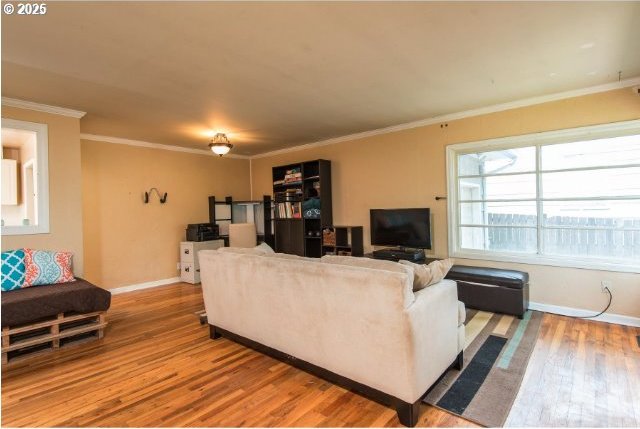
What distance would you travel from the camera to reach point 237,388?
2.17 m

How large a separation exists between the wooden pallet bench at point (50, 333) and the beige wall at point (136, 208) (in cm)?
177

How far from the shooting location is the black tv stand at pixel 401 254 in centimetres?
417

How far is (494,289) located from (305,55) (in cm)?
306

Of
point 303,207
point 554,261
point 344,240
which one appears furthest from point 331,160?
point 554,261

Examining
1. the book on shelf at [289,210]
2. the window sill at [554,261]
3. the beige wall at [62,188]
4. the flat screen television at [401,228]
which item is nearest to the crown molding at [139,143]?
the beige wall at [62,188]

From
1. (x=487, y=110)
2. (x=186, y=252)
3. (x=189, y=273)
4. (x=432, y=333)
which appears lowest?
(x=189, y=273)

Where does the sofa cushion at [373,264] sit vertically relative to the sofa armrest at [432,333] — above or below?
above

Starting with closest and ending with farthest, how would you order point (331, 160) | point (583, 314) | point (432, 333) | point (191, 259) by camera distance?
1. point (432, 333)
2. point (583, 314)
3. point (191, 259)
4. point (331, 160)

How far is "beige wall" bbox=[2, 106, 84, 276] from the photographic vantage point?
3.40 m

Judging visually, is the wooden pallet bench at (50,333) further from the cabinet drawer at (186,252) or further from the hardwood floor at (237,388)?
the cabinet drawer at (186,252)

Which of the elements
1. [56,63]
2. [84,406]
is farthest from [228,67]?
[84,406]

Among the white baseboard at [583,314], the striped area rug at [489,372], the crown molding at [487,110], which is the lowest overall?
the striped area rug at [489,372]

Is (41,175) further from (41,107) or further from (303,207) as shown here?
(303,207)

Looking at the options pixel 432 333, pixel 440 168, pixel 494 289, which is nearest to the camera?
pixel 432 333
